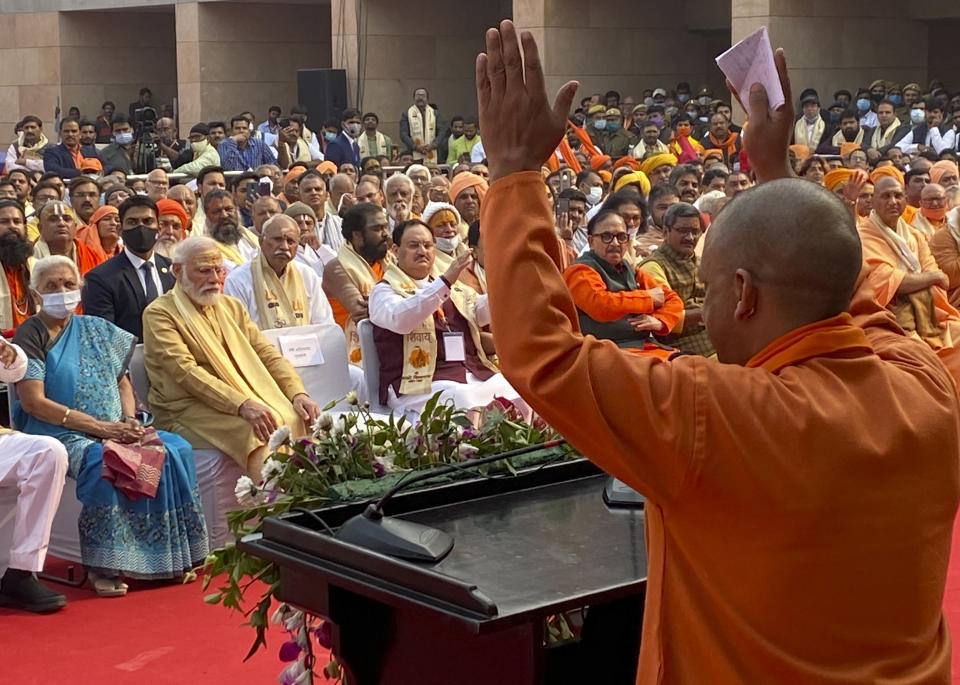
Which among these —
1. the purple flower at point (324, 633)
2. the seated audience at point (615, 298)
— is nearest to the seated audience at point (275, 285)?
the seated audience at point (615, 298)

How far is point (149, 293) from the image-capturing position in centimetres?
737

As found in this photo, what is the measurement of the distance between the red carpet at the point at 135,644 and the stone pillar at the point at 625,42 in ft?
63.4

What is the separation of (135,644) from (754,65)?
11.7 feet

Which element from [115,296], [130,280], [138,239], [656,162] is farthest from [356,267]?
[656,162]

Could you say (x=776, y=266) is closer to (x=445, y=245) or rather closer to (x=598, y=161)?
(x=445, y=245)

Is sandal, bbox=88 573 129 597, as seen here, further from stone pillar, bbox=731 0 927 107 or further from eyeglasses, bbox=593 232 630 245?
stone pillar, bbox=731 0 927 107

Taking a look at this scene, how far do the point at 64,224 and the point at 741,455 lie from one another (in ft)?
23.6

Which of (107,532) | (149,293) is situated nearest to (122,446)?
(107,532)

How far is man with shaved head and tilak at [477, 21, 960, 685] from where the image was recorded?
1915 mm

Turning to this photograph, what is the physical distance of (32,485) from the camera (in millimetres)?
5652

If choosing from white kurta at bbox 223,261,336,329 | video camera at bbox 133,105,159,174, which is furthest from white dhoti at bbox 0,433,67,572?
video camera at bbox 133,105,159,174

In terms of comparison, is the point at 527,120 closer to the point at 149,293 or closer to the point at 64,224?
the point at 149,293

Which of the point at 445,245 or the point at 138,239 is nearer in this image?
the point at 138,239

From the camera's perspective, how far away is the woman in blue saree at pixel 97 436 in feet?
19.4
